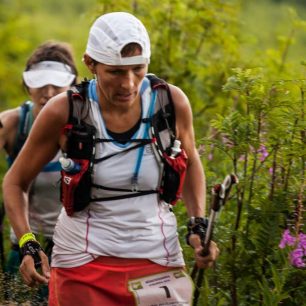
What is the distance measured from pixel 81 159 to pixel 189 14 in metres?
3.98

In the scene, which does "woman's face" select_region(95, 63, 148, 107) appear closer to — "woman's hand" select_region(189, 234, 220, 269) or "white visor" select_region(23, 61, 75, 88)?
"woman's hand" select_region(189, 234, 220, 269)

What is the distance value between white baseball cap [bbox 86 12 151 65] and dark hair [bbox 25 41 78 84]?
2.35 meters

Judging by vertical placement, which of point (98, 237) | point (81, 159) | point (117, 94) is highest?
point (117, 94)

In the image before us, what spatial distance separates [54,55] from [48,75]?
0.30 metres

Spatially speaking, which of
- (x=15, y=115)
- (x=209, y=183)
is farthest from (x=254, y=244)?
(x=15, y=115)

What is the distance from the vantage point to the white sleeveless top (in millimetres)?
4215

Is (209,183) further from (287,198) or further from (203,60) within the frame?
(203,60)

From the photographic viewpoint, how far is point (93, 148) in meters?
4.20

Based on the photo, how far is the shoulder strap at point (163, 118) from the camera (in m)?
4.29

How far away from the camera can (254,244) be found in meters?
5.18

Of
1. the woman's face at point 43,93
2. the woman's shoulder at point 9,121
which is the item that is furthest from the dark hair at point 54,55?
the woman's shoulder at point 9,121

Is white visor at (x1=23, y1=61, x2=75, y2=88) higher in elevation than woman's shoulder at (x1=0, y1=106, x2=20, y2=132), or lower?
higher

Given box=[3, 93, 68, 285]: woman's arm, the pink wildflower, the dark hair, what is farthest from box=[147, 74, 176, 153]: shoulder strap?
the dark hair

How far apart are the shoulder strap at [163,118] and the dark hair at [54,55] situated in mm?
2319
